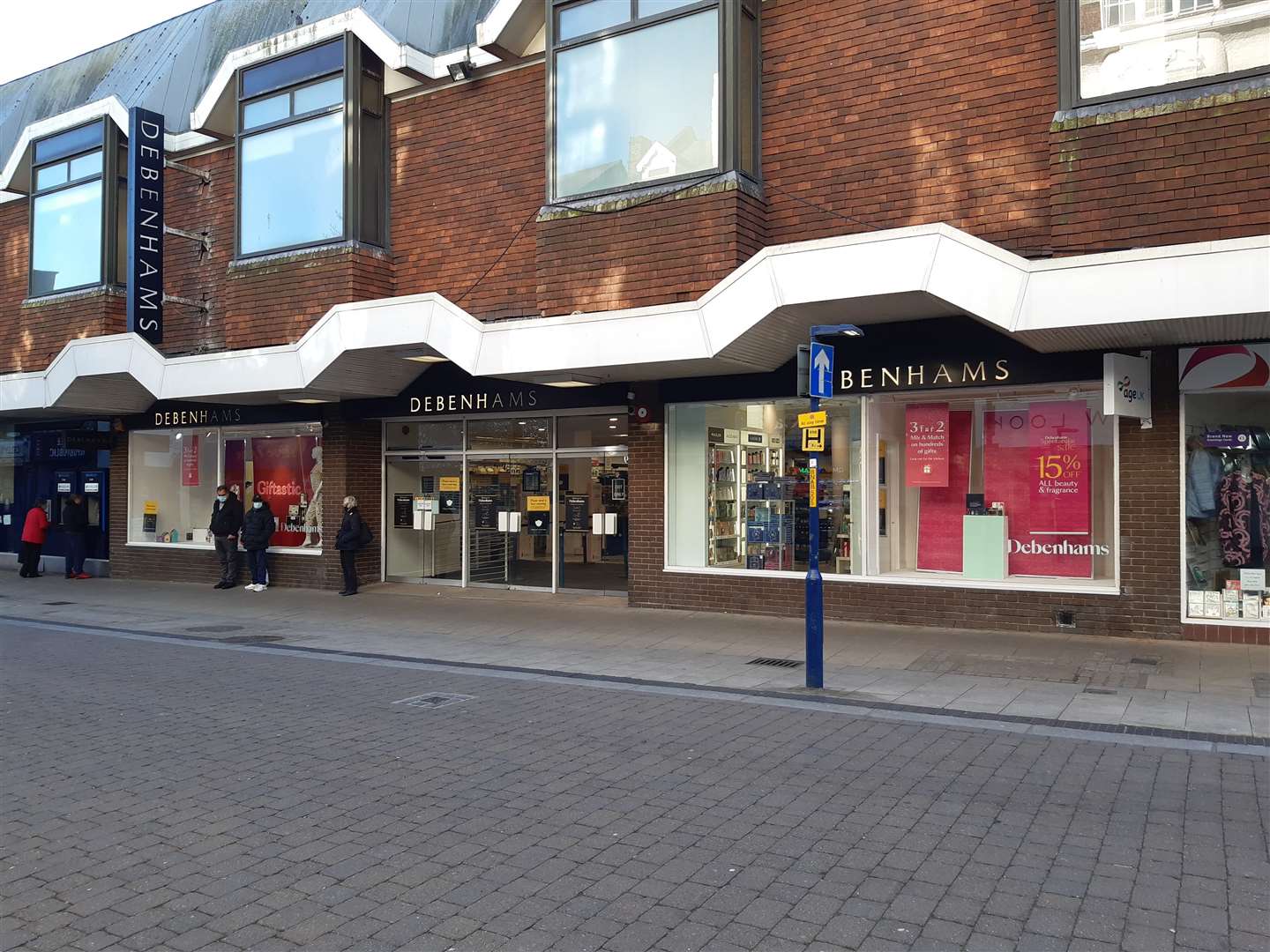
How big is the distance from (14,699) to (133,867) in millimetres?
4680

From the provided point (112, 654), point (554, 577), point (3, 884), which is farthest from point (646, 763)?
point (554, 577)

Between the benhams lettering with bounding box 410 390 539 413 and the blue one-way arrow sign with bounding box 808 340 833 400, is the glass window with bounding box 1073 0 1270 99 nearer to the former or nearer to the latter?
the blue one-way arrow sign with bounding box 808 340 833 400

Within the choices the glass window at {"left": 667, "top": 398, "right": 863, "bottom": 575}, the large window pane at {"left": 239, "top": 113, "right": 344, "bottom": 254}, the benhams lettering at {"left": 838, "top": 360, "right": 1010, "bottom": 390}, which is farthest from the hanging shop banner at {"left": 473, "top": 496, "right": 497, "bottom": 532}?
the benhams lettering at {"left": 838, "top": 360, "right": 1010, "bottom": 390}

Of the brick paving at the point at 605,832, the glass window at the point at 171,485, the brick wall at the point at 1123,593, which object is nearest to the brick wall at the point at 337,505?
the glass window at the point at 171,485

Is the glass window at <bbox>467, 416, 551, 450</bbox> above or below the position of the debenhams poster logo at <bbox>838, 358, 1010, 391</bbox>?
below

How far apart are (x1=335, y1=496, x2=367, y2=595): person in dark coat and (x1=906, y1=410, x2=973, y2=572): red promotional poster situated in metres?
8.69

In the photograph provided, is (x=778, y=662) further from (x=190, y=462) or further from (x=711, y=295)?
(x=190, y=462)

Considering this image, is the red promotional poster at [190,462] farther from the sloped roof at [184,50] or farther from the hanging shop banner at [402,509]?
the sloped roof at [184,50]

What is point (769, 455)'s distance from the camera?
13305mm

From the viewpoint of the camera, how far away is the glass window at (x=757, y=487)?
12.6m

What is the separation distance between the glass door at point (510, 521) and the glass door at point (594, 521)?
0.27 metres

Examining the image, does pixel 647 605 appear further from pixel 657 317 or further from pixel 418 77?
pixel 418 77

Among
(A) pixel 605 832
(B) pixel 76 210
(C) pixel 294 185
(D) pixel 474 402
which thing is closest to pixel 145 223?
(C) pixel 294 185

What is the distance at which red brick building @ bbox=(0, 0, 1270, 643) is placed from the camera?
Result: 9945 mm
